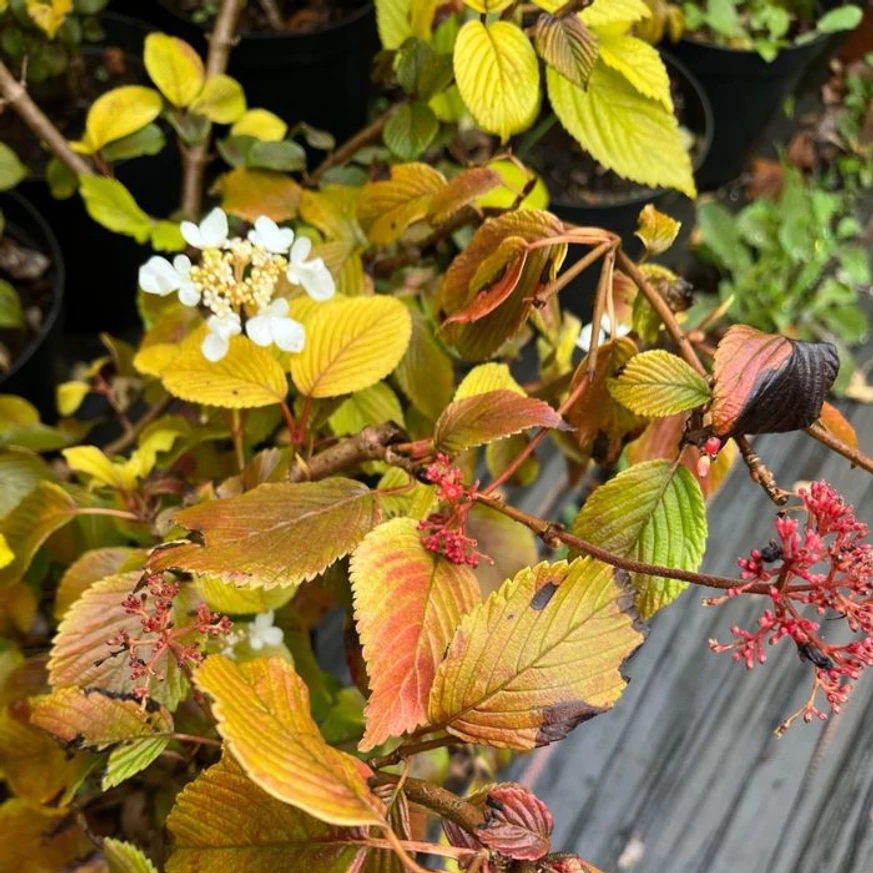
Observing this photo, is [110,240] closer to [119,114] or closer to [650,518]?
[119,114]

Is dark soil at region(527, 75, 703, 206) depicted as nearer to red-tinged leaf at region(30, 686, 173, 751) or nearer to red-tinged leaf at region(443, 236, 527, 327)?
red-tinged leaf at region(443, 236, 527, 327)

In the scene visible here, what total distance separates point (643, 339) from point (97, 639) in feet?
1.36

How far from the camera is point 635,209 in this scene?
1319 millimetres

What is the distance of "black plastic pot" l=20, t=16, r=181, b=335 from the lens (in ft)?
3.99

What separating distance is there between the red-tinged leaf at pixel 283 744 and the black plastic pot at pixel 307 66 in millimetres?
1027

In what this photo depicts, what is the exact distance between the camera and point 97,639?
59cm

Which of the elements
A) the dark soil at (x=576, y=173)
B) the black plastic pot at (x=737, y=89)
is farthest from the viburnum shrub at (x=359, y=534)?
the black plastic pot at (x=737, y=89)

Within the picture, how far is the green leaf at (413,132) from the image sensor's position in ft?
2.64

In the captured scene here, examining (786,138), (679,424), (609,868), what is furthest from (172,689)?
(786,138)

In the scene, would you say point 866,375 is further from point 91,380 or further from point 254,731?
point 254,731

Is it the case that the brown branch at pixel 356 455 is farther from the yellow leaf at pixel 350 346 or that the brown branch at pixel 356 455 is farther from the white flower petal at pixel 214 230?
the white flower petal at pixel 214 230

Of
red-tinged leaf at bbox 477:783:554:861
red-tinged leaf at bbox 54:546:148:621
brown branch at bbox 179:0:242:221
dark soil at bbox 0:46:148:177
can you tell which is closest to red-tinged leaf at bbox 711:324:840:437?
red-tinged leaf at bbox 477:783:554:861

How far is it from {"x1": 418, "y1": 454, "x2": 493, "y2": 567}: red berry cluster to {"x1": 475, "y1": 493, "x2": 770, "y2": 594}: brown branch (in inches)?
0.6

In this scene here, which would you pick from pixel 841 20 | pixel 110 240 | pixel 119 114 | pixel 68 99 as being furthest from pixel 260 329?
pixel 841 20
